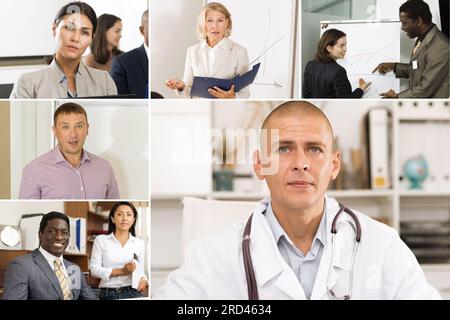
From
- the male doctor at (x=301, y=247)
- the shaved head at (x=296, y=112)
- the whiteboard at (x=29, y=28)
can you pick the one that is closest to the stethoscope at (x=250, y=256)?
the male doctor at (x=301, y=247)

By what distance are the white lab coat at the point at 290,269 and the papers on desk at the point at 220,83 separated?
0.33 metres

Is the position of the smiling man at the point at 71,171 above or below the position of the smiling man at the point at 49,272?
above

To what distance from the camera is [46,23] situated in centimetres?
182

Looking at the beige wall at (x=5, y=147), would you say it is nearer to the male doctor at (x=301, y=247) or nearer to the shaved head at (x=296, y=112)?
the male doctor at (x=301, y=247)

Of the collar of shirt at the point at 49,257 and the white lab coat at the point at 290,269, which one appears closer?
the white lab coat at the point at 290,269

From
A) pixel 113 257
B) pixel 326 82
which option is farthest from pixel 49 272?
pixel 326 82

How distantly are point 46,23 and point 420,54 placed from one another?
1.06m

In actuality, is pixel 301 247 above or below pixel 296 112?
below

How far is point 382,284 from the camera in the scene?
1.76m

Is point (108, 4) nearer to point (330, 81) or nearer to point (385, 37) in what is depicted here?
point (330, 81)

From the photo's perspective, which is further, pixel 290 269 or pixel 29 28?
pixel 29 28

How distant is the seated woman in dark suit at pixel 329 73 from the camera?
5.96 ft

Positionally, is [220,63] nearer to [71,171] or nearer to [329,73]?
[329,73]

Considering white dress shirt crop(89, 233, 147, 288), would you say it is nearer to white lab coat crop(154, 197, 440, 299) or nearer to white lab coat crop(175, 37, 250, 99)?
white lab coat crop(154, 197, 440, 299)
